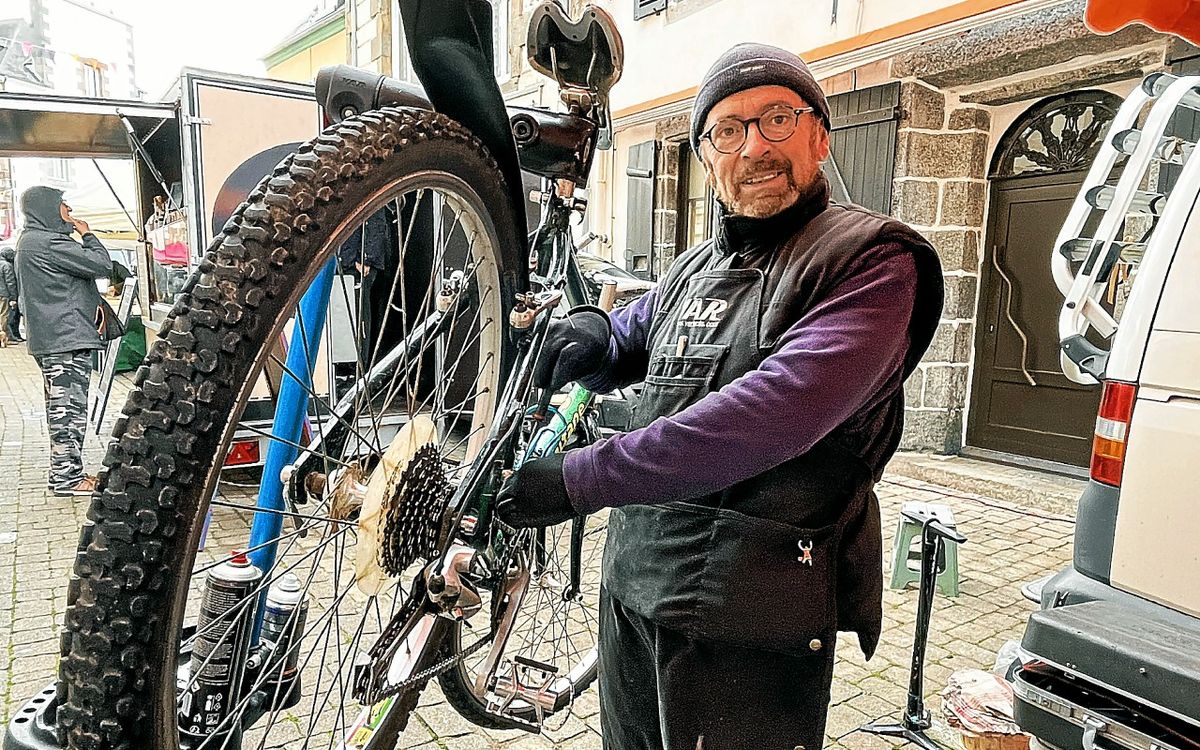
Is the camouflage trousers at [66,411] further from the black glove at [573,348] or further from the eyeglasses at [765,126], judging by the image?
the eyeglasses at [765,126]

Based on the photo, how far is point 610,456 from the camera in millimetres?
1277

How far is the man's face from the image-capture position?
5.00ft

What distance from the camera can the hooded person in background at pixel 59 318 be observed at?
5.79 m

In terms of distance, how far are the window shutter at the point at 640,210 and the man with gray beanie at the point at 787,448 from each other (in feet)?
24.1

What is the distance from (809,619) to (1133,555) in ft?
3.93

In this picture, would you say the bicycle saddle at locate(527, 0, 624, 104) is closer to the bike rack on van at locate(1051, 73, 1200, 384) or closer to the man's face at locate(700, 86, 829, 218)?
the man's face at locate(700, 86, 829, 218)

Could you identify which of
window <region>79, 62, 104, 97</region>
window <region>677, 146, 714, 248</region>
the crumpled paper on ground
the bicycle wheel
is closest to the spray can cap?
the bicycle wheel

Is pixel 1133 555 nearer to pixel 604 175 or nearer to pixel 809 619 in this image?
pixel 809 619

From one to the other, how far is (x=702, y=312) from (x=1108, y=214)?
2266mm

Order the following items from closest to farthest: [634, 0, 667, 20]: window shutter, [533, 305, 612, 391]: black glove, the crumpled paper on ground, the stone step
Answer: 1. [533, 305, 612, 391]: black glove
2. the crumpled paper on ground
3. the stone step
4. [634, 0, 667, 20]: window shutter

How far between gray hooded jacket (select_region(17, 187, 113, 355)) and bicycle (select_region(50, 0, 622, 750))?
5.03 meters

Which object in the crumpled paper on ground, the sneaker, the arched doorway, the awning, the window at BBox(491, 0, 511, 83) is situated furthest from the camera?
the window at BBox(491, 0, 511, 83)

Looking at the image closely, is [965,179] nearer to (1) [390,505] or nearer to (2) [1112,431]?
(2) [1112,431]

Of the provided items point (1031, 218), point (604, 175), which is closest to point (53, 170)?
point (604, 175)
